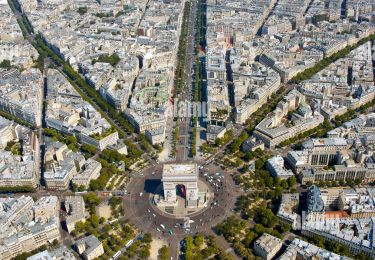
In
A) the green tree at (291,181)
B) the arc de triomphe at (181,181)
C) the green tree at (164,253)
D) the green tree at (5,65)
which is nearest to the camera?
the green tree at (164,253)

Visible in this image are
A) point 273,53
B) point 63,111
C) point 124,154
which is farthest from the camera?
point 273,53

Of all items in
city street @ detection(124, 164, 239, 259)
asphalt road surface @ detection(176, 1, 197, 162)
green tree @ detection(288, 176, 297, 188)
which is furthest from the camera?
asphalt road surface @ detection(176, 1, 197, 162)

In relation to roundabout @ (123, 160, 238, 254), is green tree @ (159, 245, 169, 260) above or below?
below

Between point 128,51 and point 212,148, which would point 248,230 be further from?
point 128,51

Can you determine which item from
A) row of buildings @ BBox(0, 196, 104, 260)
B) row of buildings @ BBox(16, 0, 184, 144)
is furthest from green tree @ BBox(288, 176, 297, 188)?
row of buildings @ BBox(0, 196, 104, 260)

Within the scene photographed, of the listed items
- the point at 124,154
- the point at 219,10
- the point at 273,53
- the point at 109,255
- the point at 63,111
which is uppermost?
the point at 219,10

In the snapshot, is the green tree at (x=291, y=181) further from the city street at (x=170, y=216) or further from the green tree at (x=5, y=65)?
the green tree at (x=5, y=65)

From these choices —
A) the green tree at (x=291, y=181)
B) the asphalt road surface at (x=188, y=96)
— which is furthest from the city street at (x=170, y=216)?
the green tree at (x=291, y=181)

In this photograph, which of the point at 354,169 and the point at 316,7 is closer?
the point at 354,169

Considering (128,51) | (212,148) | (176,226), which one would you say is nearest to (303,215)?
(176,226)

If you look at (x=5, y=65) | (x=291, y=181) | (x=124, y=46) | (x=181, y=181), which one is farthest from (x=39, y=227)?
(x=124, y=46)

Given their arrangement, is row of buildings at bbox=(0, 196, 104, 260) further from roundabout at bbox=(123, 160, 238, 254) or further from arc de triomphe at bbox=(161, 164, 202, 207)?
arc de triomphe at bbox=(161, 164, 202, 207)
